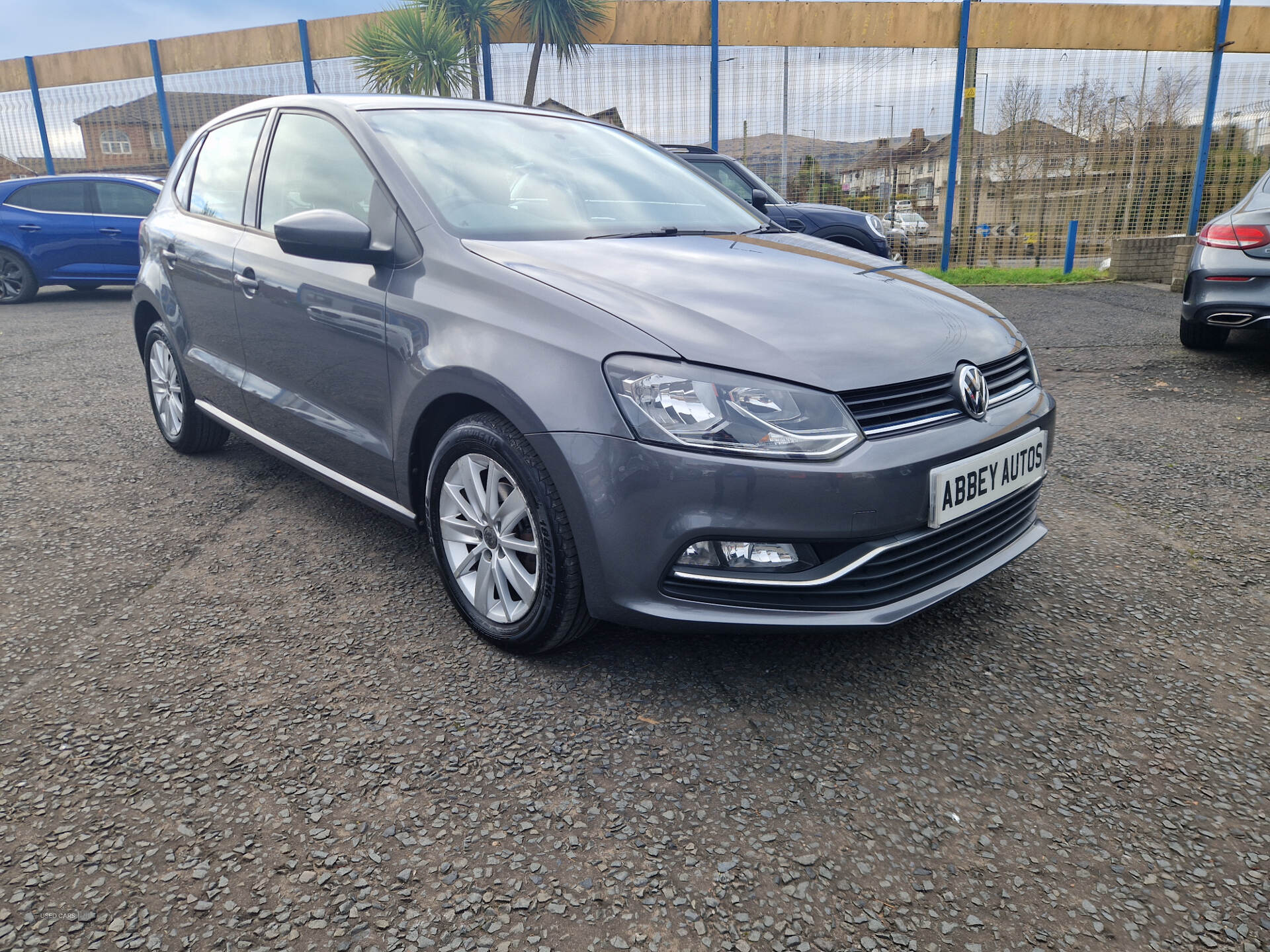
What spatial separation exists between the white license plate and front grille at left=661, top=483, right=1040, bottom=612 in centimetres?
4

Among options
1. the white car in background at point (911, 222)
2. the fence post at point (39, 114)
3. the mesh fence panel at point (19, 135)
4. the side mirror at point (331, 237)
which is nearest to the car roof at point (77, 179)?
the fence post at point (39, 114)

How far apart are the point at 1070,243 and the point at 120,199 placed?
12084 millimetres

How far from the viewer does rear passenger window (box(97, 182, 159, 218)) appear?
10.2m

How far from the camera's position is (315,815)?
183cm

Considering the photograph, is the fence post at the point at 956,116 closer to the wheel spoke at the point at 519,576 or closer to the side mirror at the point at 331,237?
the side mirror at the point at 331,237

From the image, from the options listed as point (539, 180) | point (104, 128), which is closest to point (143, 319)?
point (539, 180)

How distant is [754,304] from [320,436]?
1.59 m

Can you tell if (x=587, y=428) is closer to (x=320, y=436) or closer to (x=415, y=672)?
(x=415, y=672)

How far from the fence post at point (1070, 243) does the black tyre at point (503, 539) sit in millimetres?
12084

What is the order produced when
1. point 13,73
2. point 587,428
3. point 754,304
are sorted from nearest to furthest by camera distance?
point 587,428
point 754,304
point 13,73

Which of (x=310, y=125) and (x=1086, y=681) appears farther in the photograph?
(x=310, y=125)

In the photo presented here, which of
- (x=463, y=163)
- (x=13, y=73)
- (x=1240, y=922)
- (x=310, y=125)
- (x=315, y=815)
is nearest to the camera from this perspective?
(x=1240, y=922)

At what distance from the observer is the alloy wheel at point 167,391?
4191mm

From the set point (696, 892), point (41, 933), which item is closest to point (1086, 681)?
point (696, 892)
